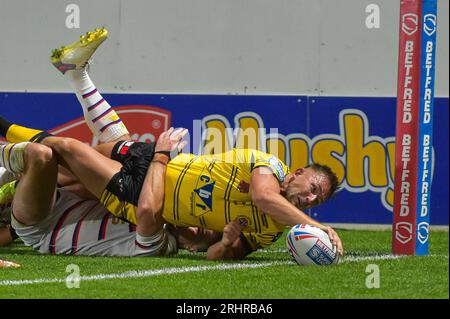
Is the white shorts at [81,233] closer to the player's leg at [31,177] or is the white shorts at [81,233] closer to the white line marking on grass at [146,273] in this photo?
the player's leg at [31,177]

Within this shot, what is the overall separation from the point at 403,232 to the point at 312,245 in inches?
39.3

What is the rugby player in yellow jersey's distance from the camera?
6.45m

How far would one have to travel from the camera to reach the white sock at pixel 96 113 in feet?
25.3

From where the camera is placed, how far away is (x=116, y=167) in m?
7.00

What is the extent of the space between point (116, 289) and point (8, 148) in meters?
1.98

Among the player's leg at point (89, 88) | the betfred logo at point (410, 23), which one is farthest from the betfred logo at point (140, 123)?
the betfred logo at point (410, 23)

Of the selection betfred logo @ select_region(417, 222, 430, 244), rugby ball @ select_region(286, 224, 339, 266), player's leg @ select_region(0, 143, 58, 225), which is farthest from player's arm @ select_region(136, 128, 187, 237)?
betfred logo @ select_region(417, 222, 430, 244)

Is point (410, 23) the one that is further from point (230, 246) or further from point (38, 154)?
point (38, 154)

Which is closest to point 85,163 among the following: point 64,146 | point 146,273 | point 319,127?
point 64,146

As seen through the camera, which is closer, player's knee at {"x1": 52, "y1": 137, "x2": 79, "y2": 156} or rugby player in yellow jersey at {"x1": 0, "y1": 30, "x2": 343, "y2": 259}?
rugby player in yellow jersey at {"x1": 0, "y1": 30, "x2": 343, "y2": 259}

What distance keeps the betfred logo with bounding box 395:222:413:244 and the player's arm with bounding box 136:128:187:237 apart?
4.92ft

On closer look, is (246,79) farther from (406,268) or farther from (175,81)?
(406,268)

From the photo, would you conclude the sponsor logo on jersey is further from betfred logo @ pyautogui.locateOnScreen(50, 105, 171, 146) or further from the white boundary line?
betfred logo @ pyautogui.locateOnScreen(50, 105, 171, 146)
